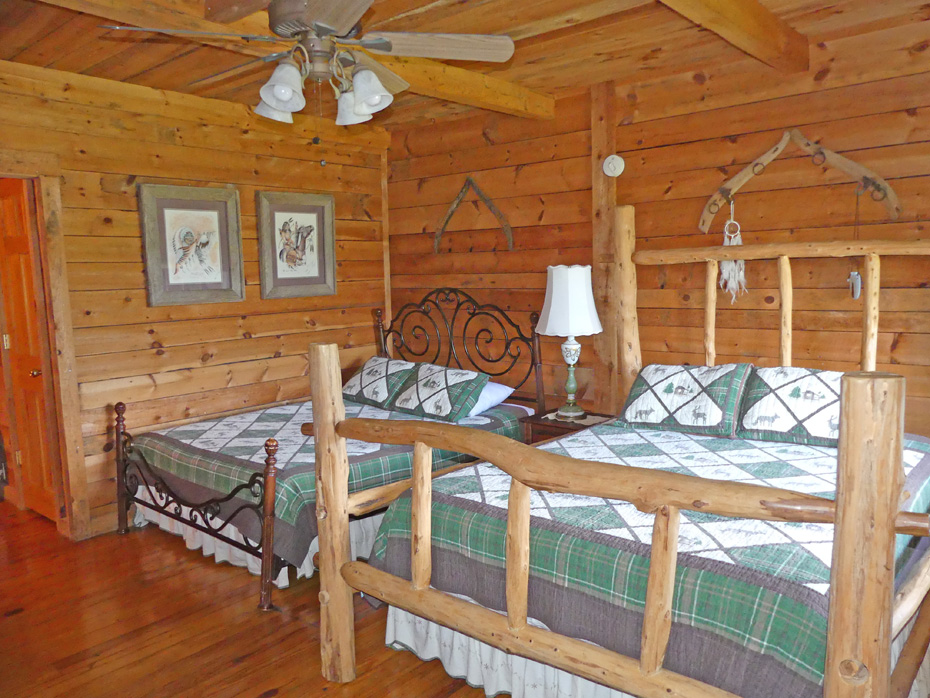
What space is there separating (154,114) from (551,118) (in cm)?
202

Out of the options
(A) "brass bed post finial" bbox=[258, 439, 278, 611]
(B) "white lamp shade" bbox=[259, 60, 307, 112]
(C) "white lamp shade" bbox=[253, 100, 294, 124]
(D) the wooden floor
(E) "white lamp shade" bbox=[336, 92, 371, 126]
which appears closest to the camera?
(B) "white lamp shade" bbox=[259, 60, 307, 112]

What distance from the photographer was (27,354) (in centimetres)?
377

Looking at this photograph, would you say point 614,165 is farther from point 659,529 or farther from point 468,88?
point 659,529

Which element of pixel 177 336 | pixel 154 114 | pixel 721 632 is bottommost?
pixel 721 632

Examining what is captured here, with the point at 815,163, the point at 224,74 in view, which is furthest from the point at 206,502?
the point at 815,163

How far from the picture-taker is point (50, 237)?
130 inches

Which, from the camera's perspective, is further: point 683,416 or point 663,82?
point 663,82

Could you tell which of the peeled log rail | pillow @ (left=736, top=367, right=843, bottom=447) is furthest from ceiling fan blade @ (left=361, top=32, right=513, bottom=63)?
pillow @ (left=736, top=367, right=843, bottom=447)

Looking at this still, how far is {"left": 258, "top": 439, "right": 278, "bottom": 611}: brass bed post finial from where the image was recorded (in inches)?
108

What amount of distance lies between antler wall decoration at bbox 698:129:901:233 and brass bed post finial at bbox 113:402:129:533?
2915 mm

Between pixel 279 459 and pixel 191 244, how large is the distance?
1409 millimetres

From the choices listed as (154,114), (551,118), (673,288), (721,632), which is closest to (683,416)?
(673,288)

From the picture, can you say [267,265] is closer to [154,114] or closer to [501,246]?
[154,114]

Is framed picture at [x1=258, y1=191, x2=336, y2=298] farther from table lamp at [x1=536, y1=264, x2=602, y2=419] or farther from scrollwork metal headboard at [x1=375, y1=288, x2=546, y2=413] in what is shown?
table lamp at [x1=536, y1=264, x2=602, y2=419]
